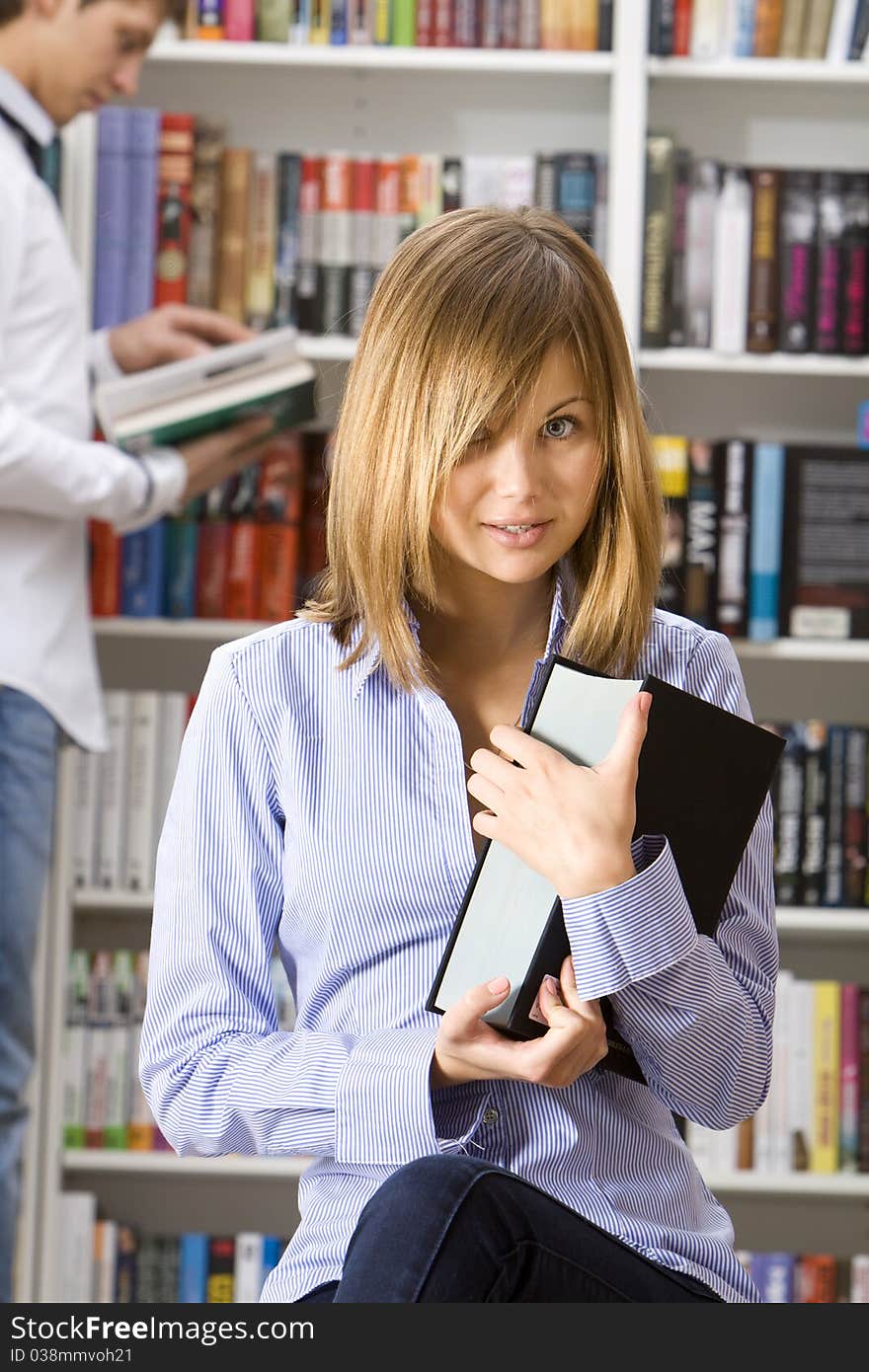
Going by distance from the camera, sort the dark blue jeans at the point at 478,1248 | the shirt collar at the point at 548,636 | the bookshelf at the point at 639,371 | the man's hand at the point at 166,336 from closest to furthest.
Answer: the dark blue jeans at the point at 478,1248, the shirt collar at the point at 548,636, the man's hand at the point at 166,336, the bookshelf at the point at 639,371

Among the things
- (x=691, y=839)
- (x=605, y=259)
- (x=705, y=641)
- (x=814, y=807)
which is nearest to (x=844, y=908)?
(x=814, y=807)

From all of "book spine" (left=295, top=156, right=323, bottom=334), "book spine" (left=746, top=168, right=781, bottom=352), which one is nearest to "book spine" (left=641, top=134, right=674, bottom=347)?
"book spine" (left=746, top=168, right=781, bottom=352)

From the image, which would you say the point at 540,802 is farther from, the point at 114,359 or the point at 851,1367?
the point at 114,359

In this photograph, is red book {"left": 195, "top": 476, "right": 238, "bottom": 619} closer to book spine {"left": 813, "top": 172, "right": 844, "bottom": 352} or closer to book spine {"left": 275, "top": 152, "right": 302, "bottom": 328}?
book spine {"left": 275, "top": 152, "right": 302, "bottom": 328}

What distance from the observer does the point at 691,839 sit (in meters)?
0.86

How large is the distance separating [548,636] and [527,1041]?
1.09 feet

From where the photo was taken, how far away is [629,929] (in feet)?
2.61

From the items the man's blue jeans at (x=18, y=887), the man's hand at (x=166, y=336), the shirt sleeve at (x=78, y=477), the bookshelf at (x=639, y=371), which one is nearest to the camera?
the shirt sleeve at (x=78, y=477)

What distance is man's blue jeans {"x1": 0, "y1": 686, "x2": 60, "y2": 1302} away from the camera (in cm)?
183

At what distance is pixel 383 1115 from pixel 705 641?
401mm

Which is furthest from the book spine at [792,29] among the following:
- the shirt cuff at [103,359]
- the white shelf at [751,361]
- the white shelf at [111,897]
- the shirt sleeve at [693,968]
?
the white shelf at [111,897]

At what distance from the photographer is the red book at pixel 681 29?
2.04 meters

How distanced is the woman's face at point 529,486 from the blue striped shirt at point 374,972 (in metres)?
0.09

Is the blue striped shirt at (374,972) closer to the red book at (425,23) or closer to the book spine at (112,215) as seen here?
the book spine at (112,215)
